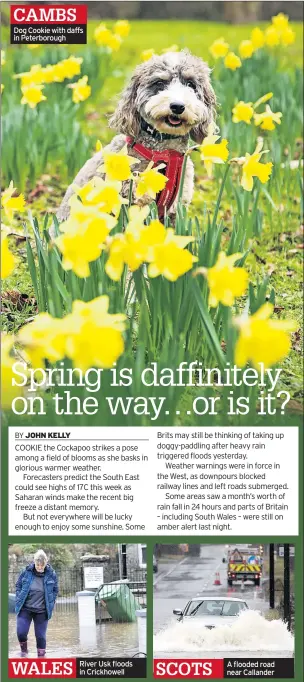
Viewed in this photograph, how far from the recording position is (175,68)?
3643 millimetres

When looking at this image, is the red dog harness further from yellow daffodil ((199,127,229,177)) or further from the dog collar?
yellow daffodil ((199,127,229,177))

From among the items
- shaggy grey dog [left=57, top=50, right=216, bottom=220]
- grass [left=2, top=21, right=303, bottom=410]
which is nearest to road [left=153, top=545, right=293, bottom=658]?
grass [left=2, top=21, right=303, bottom=410]

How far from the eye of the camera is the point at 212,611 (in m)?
2.77

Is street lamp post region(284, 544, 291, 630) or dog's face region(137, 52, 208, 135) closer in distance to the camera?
street lamp post region(284, 544, 291, 630)

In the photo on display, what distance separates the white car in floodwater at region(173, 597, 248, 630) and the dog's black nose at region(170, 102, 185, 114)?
1.85 m

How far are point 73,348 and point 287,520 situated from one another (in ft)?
3.34

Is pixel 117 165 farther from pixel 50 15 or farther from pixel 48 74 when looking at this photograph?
pixel 48 74

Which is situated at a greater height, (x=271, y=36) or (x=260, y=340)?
(x=271, y=36)

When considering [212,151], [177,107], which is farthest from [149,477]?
[177,107]

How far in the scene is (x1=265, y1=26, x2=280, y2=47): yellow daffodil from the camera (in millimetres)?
4793

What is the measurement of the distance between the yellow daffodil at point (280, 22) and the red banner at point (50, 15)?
1208 mm

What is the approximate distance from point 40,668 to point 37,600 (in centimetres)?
23

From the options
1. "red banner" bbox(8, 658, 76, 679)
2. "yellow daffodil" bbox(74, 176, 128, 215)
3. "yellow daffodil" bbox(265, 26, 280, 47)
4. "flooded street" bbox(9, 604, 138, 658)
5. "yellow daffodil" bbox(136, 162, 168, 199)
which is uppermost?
"yellow daffodil" bbox(265, 26, 280, 47)

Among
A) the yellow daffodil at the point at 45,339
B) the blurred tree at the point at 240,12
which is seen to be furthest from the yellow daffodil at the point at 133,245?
the blurred tree at the point at 240,12
